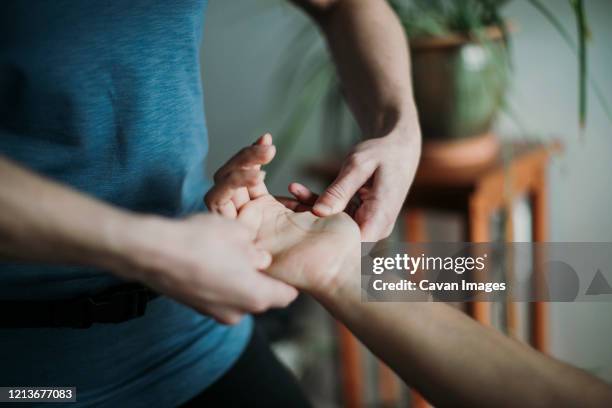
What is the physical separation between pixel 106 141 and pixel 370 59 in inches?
16.2

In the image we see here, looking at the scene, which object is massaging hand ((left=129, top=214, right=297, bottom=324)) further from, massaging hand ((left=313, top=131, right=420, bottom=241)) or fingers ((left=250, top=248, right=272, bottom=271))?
massaging hand ((left=313, top=131, right=420, bottom=241))

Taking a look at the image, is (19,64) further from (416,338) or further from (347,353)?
(347,353)

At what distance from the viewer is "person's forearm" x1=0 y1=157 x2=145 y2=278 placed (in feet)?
1.47

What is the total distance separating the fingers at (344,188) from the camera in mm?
692

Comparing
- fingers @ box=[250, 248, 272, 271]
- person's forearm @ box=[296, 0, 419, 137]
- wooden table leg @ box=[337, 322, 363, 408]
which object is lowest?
wooden table leg @ box=[337, 322, 363, 408]

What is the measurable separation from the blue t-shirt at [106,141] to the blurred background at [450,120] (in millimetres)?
677

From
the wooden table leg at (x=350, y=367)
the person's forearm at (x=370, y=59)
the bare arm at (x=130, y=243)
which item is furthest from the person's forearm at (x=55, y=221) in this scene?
the wooden table leg at (x=350, y=367)

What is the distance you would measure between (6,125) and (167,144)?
178mm

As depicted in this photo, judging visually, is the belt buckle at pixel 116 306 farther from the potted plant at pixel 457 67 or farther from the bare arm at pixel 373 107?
the potted plant at pixel 457 67

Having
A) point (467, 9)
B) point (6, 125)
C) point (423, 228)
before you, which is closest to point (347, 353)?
point (423, 228)

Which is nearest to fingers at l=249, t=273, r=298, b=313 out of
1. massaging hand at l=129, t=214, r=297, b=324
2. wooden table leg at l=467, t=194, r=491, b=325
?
massaging hand at l=129, t=214, r=297, b=324

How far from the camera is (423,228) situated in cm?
189

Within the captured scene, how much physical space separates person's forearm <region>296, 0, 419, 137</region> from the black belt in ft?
1.34

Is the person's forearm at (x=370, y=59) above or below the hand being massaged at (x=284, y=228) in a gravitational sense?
above
